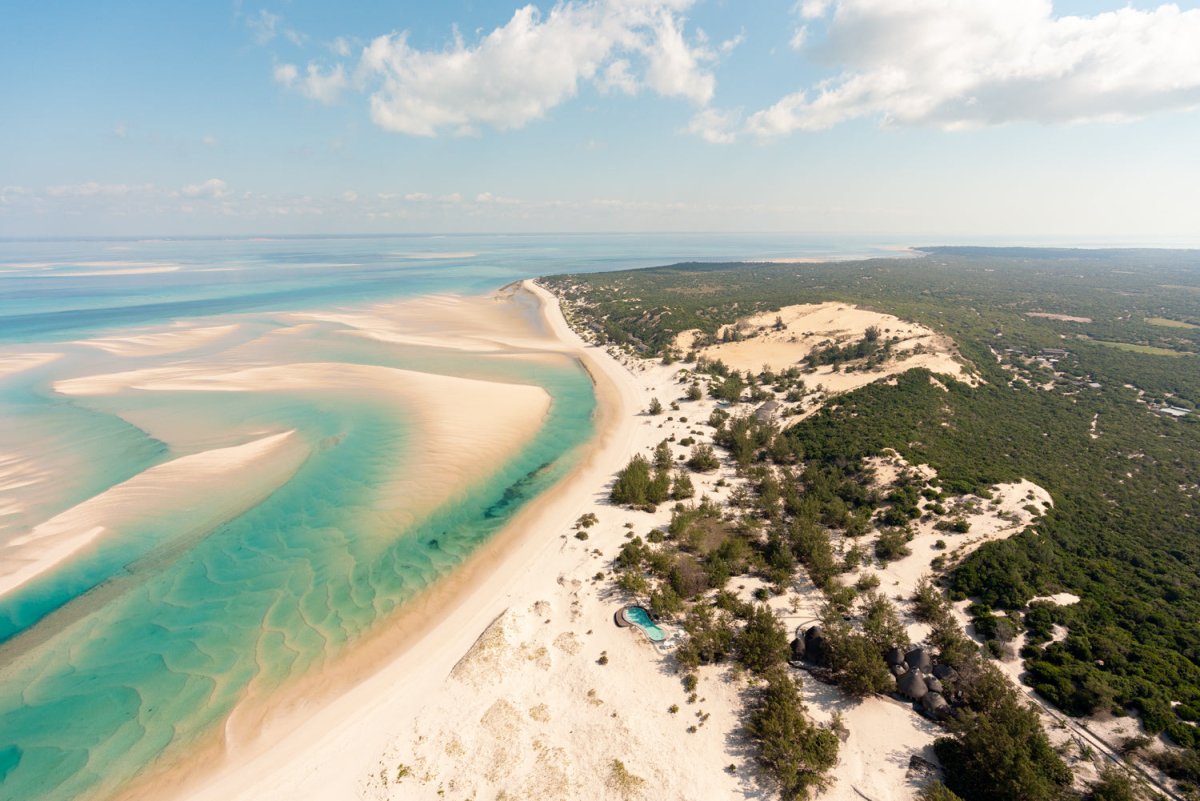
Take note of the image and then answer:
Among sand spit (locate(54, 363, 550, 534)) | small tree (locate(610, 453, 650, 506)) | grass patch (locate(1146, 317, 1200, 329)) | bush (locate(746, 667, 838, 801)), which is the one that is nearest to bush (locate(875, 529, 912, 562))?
bush (locate(746, 667, 838, 801))

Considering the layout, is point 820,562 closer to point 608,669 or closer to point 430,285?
point 608,669

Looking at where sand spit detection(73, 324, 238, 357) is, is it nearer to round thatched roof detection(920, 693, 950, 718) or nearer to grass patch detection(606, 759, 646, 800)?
grass patch detection(606, 759, 646, 800)

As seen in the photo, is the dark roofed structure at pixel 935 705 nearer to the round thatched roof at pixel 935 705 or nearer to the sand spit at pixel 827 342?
the round thatched roof at pixel 935 705

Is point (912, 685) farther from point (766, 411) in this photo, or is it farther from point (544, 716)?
point (766, 411)

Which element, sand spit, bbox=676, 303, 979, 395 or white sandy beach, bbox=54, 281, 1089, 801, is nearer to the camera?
white sandy beach, bbox=54, 281, 1089, 801

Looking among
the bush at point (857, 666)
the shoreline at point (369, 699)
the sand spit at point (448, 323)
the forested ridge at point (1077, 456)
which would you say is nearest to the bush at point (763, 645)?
the bush at point (857, 666)

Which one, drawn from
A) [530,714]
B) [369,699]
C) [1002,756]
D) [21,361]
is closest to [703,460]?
[530,714]

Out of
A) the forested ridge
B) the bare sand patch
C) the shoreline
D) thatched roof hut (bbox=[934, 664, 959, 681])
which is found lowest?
the shoreline
